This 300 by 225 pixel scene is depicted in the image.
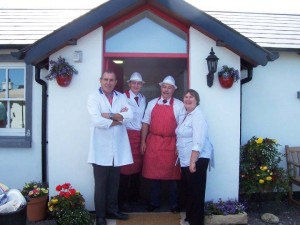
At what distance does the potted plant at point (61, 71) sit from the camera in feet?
16.8

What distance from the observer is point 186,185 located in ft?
16.3

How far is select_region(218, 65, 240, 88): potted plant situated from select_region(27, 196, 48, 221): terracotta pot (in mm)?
3368

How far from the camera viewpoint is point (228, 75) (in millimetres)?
5289

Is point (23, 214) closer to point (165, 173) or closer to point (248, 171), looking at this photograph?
point (165, 173)

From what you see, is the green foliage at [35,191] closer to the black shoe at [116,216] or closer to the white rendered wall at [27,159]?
the white rendered wall at [27,159]

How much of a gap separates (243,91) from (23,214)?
4453 millimetres

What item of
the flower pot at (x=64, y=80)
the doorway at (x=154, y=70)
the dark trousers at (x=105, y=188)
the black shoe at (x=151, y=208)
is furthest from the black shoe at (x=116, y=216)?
the doorway at (x=154, y=70)

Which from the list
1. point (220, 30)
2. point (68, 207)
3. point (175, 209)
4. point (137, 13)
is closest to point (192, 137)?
point (175, 209)

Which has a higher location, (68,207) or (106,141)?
(106,141)

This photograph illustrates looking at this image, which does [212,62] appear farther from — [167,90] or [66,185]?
[66,185]

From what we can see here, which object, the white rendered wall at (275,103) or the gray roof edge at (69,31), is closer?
the gray roof edge at (69,31)

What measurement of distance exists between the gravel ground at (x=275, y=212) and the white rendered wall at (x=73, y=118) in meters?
0.81

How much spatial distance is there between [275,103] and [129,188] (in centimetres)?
327

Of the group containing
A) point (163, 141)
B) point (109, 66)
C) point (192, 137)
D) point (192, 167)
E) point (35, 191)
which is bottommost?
point (35, 191)
